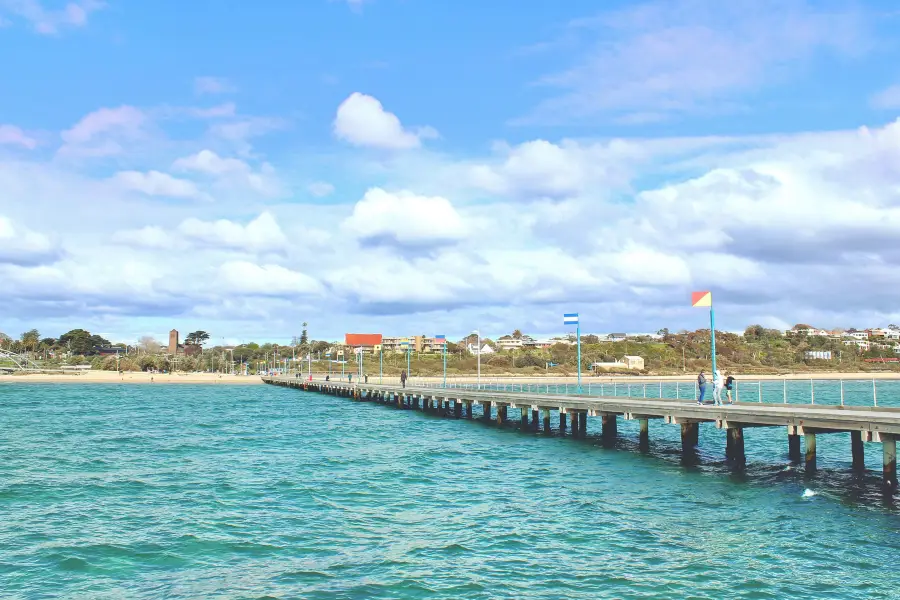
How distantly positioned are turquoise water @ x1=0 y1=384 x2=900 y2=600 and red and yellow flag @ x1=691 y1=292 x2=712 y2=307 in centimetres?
668

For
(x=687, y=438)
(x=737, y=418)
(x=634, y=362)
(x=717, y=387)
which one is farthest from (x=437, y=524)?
(x=634, y=362)

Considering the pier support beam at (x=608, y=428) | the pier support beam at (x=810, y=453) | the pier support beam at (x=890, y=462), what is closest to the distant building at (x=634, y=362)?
the pier support beam at (x=608, y=428)

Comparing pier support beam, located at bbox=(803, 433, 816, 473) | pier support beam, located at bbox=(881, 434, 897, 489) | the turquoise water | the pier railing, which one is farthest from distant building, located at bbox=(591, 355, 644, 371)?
pier support beam, located at bbox=(881, 434, 897, 489)

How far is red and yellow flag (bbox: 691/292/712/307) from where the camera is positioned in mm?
34031

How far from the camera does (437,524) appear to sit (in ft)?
60.5

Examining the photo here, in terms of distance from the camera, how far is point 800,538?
55.4 feet

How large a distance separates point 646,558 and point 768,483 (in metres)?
11.0

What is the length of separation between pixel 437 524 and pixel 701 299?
20.5m

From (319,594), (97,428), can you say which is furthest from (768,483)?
(97,428)

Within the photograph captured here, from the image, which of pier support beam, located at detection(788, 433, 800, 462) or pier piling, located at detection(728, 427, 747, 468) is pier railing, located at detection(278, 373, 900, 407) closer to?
pier support beam, located at detection(788, 433, 800, 462)

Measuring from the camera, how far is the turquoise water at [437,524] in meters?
13.9

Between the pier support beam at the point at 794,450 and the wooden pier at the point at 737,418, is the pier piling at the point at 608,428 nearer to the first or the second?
the wooden pier at the point at 737,418

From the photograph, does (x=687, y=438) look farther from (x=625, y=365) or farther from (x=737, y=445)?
(x=625, y=365)

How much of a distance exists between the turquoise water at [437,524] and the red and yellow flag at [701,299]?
668cm
